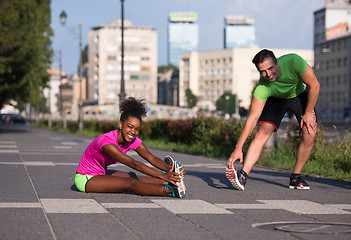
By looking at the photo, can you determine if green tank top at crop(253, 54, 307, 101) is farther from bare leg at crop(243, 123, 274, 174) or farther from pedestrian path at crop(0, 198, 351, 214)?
pedestrian path at crop(0, 198, 351, 214)

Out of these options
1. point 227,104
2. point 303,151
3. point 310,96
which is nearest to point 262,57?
point 310,96

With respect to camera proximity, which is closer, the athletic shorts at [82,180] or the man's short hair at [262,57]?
the athletic shorts at [82,180]

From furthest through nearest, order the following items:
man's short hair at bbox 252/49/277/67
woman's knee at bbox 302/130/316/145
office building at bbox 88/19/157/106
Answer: office building at bbox 88/19/157/106, woman's knee at bbox 302/130/316/145, man's short hair at bbox 252/49/277/67

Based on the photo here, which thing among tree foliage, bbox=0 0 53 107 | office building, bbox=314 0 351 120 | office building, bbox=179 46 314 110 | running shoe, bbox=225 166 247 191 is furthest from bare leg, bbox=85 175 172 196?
office building, bbox=179 46 314 110

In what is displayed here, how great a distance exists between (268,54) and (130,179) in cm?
222

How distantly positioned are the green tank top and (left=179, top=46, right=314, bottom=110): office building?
155 metres

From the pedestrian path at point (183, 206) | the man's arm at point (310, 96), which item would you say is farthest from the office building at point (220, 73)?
the pedestrian path at point (183, 206)

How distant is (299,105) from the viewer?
29.1ft

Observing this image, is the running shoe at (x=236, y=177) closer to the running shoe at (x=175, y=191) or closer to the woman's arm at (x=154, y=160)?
the running shoe at (x=175, y=191)

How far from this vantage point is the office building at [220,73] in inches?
6604

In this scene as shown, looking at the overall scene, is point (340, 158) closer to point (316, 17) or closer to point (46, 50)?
point (46, 50)

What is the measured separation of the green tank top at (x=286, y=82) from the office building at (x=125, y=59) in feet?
566

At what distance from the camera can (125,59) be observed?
184 meters

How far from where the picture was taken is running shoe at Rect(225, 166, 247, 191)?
27.2 feet
